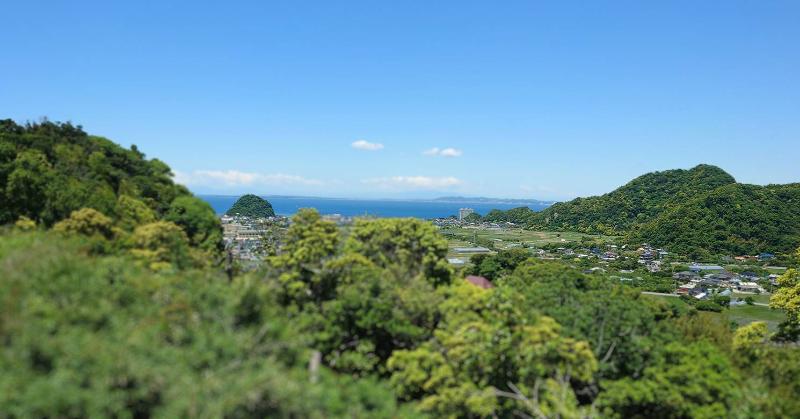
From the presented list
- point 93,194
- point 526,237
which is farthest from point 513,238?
point 93,194

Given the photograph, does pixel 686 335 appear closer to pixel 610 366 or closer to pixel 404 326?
pixel 610 366

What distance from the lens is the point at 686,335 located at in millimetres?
16781

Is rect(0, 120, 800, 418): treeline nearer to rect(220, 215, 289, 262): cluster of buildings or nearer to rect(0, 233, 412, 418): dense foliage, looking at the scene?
rect(0, 233, 412, 418): dense foliage

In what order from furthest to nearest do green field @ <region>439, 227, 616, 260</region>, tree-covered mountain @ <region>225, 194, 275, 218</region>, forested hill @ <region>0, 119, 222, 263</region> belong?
tree-covered mountain @ <region>225, 194, 275, 218</region>, green field @ <region>439, 227, 616, 260</region>, forested hill @ <region>0, 119, 222, 263</region>

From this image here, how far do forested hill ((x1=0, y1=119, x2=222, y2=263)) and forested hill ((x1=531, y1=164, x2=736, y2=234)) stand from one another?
94779 mm

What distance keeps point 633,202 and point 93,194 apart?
112 meters

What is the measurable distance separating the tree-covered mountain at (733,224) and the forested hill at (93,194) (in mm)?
73142

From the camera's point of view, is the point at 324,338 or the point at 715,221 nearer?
the point at 324,338

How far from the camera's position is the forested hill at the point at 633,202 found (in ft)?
337

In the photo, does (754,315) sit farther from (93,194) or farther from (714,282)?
(93,194)

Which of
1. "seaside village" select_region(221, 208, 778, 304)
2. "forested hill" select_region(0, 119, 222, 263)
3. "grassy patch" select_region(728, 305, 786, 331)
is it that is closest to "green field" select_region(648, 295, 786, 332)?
"grassy patch" select_region(728, 305, 786, 331)

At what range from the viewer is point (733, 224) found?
75.8m

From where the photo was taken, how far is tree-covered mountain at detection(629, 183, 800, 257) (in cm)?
7212

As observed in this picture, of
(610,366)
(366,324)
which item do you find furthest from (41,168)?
(610,366)
